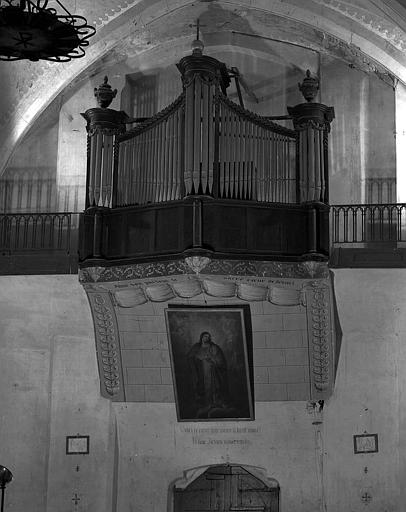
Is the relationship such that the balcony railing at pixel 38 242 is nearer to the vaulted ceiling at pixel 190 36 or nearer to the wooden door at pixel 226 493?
the vaulted ceiling at pixel 190 36

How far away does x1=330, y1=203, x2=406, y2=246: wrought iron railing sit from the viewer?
14.9m

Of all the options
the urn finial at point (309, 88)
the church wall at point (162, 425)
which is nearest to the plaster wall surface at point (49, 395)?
the church wall at point (162, 425)

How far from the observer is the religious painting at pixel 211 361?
48.1 ft

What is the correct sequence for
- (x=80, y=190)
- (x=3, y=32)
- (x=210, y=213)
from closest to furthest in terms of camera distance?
(x=3, y=32) < (x=210, y=213) < (x=80, y=190)

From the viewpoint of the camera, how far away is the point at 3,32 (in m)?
10.3

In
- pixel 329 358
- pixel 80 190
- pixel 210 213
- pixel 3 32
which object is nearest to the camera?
pixel 3 32

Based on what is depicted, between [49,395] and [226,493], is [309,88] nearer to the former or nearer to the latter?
[49,395]

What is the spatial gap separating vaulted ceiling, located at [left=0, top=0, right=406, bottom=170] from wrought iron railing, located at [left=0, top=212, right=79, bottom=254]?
97 centimetres

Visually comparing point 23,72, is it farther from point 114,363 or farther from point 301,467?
point 301,467

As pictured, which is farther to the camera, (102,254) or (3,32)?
(102,254)

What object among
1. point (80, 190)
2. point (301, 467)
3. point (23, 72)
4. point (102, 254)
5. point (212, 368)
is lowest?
point (301, 467)

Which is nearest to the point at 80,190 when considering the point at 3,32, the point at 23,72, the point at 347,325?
the point at 23,72

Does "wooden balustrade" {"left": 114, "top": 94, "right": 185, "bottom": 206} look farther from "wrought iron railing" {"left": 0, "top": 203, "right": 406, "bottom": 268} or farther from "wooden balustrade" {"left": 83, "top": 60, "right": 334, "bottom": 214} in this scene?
"wrought iron railing" {"left": 0, "top": 203, "right": 406, "bottom": 268}

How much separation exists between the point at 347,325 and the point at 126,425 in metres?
3.60
